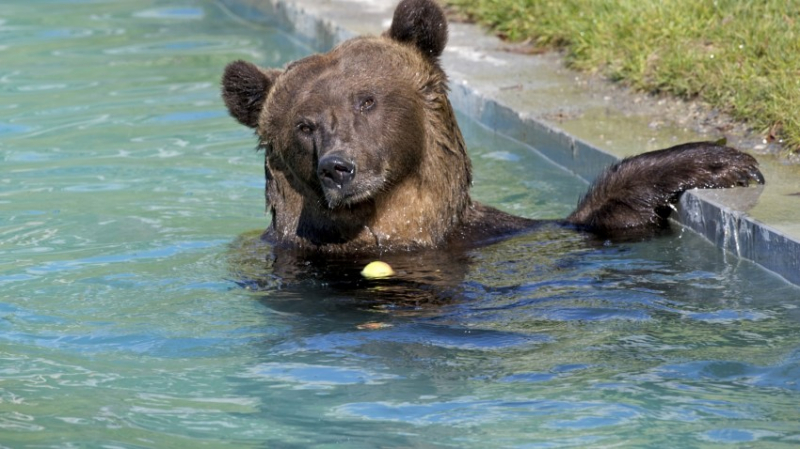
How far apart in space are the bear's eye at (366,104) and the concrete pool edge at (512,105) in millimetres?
1771

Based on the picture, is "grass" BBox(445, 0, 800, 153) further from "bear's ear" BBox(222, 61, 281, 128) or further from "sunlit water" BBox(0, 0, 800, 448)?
"bear's ear" BBox(222, 61, 281, 128)

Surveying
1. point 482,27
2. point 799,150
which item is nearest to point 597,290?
point 799,150

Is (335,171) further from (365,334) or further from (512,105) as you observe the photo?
(512,105)

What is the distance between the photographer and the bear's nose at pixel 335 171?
5.86m

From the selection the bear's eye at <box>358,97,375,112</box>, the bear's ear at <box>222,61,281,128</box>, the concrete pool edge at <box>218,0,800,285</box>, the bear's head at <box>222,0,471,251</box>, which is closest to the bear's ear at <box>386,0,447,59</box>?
the bear's head at <box>222,0,471,251</box>

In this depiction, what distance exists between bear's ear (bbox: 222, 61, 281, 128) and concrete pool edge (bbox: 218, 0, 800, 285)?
227 centimetres

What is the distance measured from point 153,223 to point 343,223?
1.73 metres

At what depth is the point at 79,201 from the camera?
27.9 feet

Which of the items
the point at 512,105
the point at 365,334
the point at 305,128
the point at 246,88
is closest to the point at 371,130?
the point at 305,128

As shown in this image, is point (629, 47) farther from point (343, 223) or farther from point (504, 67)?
point (343, 223)

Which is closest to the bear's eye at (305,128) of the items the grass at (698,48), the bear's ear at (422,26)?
the bear's ear at (422,26)

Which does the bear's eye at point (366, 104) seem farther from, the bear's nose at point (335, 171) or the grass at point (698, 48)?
the grass at point (698, 48)

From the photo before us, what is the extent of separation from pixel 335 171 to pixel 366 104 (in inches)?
25.6

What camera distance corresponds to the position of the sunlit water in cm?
438
